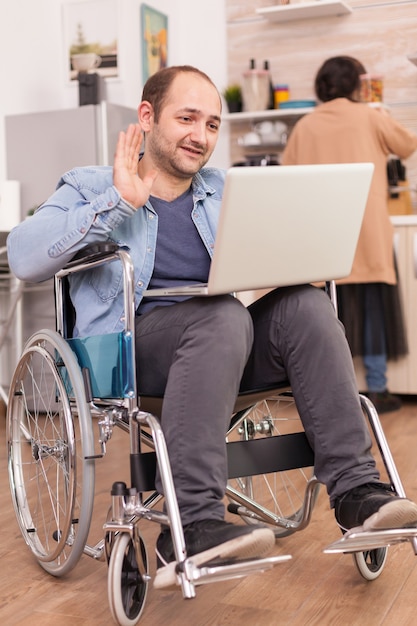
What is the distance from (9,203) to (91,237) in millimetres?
2478

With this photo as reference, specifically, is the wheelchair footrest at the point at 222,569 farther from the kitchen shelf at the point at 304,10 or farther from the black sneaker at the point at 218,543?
the kitchen shelf at the point at 304,10

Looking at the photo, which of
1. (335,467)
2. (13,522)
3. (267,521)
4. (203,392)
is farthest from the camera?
(13,522)

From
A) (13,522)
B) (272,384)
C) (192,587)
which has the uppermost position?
(272,384)

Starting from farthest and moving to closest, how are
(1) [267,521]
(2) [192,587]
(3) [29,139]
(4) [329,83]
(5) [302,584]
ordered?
(3) [29,139] < (4) [329,83] < (1) [267,521] < (5) [302,584] < (2) [192,587]

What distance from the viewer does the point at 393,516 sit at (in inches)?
60.3

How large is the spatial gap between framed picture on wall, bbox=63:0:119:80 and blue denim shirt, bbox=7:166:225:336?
117 inches

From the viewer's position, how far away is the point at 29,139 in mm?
4227

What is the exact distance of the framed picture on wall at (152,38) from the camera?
4820 mm

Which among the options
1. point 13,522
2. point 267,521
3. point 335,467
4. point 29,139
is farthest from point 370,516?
point 29,139

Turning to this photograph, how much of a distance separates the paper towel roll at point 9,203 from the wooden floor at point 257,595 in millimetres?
2172

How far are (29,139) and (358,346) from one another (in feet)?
5.84

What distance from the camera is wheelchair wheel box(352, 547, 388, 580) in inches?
69.7

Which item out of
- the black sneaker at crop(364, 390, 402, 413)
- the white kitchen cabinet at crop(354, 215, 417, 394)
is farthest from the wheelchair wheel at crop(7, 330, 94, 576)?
the white kitchen cabinet at crop(354, 215, 417, 394)

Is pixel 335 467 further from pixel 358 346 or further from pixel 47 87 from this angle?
pixel 47 87
